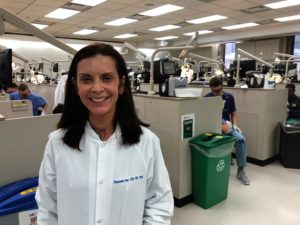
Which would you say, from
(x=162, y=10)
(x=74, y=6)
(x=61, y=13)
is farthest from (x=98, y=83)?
(x=61, y=13)

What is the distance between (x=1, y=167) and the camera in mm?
1508

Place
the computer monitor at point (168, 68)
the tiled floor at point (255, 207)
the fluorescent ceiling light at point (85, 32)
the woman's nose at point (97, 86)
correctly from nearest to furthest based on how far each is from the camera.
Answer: the woman's nose at point (97, 86) < the tiled floor at point (255, 207) < the computer monitor at point (168, 68) < the fluorescent ceiling light at point (85, 32)

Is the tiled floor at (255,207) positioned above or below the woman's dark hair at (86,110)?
below

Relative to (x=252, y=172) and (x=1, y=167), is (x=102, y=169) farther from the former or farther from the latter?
(x=252, y=172)

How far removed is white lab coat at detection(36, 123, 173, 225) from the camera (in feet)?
3.08

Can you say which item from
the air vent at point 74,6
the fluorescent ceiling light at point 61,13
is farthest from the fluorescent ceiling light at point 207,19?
the fluorescent ceiling light at point 61,13

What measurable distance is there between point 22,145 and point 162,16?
6.38 m

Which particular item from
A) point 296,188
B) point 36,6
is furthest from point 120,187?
point 36,6

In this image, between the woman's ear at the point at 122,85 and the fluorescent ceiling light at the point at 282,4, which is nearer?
the woman's ear at the point at 122,85

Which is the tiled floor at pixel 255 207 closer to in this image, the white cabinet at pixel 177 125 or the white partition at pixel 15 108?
the white cabinet at pixel 177 125

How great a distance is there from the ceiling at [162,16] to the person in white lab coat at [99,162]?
13.7ft

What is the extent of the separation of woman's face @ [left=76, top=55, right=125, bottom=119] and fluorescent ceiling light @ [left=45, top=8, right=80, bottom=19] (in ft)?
20.8

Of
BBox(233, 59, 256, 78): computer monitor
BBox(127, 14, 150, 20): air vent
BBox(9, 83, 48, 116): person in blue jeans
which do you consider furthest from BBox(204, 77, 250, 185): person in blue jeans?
BBox(127, 14, 150, 20): air vent

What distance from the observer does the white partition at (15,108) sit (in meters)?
2.56
